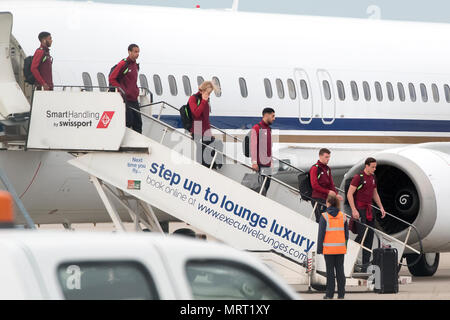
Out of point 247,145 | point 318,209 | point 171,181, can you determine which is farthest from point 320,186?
point 171,181

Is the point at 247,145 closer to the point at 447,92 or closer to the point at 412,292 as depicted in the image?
the point at 412,292

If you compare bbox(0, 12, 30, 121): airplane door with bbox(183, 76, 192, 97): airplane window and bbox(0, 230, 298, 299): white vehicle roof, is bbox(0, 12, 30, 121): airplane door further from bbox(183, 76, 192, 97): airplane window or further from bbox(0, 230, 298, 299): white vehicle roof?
bbox(0, 230, 298, 299): white vehicle roof

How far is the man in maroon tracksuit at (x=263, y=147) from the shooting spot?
47.9 ft

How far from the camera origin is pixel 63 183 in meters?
14.7

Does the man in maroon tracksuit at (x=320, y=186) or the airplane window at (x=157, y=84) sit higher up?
the airplane window at (x=157, y=84)

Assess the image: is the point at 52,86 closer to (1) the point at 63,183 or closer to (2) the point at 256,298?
(1) the point at 63,183

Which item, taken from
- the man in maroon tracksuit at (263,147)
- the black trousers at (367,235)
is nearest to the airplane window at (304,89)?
the man in maroon tracksuit at (263,147)

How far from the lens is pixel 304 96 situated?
56.7 ft

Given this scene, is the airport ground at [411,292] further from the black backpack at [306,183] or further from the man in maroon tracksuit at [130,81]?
the man in maroon tracksuit at [130,81]

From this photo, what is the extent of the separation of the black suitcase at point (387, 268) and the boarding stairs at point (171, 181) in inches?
13.5

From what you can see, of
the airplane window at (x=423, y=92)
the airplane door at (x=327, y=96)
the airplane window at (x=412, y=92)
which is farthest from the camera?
the airplane window at (x=423, y=92)

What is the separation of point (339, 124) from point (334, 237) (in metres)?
4.35

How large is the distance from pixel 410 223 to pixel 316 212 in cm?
211
